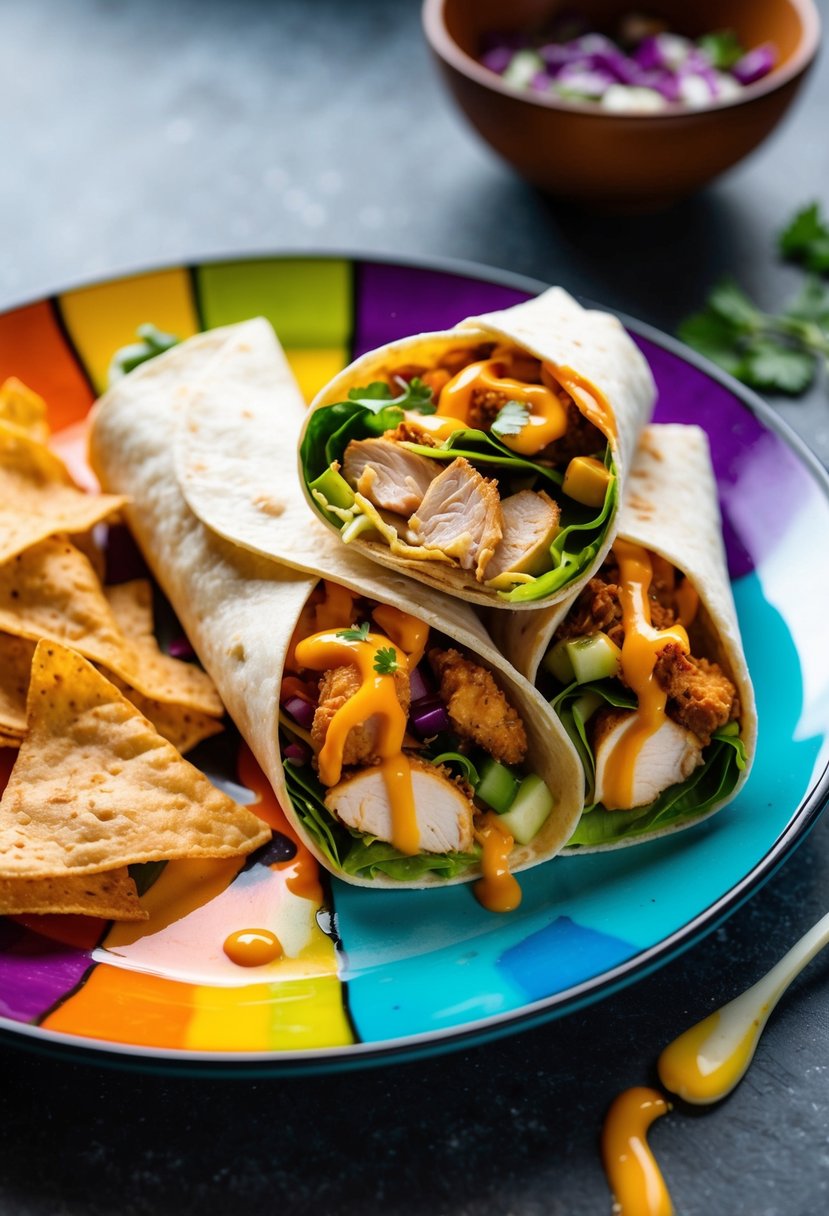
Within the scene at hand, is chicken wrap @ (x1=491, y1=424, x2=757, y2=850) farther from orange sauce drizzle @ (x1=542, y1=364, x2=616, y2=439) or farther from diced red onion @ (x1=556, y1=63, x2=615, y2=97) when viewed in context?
diced red onion @ (x1=556, y1=63, x2=615, y2=97)

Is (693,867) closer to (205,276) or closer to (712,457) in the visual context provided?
(712,457)

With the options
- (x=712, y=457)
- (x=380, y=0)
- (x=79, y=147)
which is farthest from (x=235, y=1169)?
(x=380, y=0)

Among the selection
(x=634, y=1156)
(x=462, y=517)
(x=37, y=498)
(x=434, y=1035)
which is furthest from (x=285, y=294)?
(x=634, y=1156)

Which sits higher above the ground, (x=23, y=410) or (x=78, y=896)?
(x=23, y=410)

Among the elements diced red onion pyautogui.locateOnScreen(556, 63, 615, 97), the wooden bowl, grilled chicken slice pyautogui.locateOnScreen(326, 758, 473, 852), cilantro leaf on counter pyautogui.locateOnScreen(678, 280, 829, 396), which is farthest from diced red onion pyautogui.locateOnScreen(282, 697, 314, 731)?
diced red onion pyautogui.locateOnScreen(556, 63, 615, 97)

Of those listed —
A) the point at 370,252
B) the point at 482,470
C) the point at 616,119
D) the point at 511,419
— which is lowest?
the point at 370,252

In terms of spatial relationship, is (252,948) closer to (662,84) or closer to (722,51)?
(662,84)
